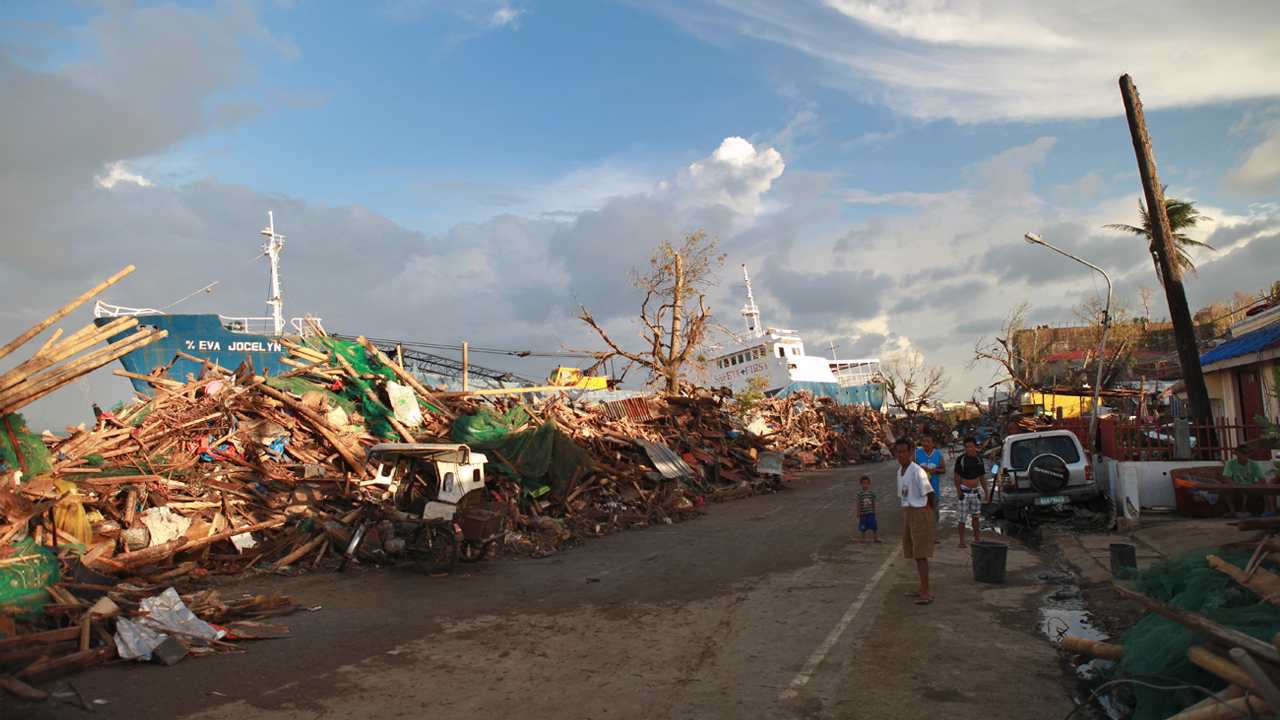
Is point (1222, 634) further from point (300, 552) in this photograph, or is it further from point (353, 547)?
point (300, 552)

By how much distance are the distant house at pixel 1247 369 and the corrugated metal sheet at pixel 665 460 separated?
13.9 metres

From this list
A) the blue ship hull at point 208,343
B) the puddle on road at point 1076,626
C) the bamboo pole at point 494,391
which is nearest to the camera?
the puddle on road at point 1076,626

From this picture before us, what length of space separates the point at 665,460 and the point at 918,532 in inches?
447

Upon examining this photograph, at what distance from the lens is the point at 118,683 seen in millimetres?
5328

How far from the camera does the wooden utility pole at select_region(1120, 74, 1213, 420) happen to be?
13.6m

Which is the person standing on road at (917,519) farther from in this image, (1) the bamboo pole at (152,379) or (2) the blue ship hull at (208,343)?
(2) the blue ship hull at (208,343)

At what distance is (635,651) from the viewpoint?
6051 mm

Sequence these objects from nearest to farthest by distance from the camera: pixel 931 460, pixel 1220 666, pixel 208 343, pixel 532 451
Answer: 1. pixel 1220 666
2. pixel 931 460
3. pixel 532 451
4. pixel 208 343

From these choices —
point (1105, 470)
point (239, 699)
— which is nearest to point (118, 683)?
point (239, 699)

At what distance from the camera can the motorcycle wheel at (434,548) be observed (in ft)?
33.0

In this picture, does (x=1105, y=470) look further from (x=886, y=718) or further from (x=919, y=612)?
(x=886, y=718)

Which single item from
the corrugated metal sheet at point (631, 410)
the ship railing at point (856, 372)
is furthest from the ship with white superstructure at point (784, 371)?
the corrugated metal sheet at point (631, 410)

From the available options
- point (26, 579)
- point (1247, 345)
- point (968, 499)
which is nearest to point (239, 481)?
point (26, 579)

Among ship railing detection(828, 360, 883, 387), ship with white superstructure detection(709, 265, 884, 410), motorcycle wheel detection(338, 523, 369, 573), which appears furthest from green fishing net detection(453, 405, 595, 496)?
ship railing detection(828, 360, 883, 387)
